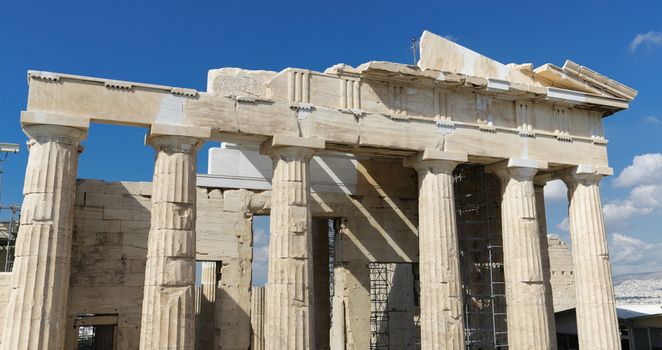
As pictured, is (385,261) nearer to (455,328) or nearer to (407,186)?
(407,186)

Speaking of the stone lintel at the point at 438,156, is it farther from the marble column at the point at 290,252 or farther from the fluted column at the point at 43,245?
the fluted column at the point at 43,245

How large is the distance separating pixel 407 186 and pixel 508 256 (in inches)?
181

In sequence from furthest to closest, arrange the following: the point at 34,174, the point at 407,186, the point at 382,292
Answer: the point at 382,292, the point at 407,186, the point at 34,174

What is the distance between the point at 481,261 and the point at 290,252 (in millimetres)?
8303

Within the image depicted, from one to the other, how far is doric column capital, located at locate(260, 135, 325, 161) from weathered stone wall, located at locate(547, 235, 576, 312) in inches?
600

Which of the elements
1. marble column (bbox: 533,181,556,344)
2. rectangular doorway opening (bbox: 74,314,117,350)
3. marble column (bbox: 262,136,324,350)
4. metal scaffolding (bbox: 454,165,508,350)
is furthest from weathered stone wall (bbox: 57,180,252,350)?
marble column (bbox: 533,181,556,344)

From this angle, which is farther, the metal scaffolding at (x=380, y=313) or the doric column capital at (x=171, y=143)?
the metal scaffolding at (x=380, y=313)

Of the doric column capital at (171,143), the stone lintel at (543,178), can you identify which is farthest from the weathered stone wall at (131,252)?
the stone lintel at (543,178)

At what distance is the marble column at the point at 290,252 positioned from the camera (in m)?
13.2

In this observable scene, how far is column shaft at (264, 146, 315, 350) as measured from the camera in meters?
13.2

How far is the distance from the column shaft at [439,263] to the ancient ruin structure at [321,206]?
1.8 inches

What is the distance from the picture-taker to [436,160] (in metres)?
15.5

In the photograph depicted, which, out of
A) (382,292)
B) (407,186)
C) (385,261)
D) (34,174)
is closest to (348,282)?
(385,261)

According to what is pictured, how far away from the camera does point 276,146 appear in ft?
45.8
